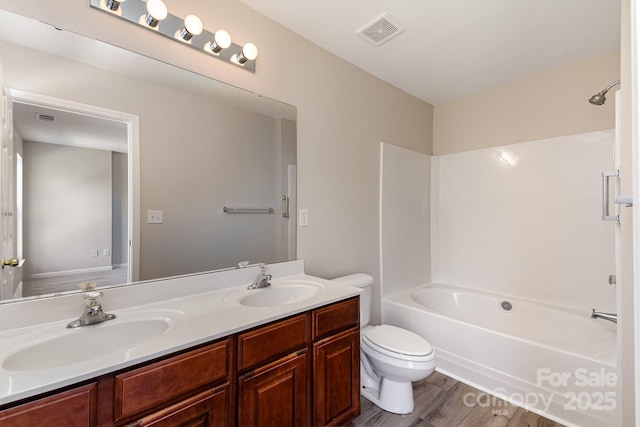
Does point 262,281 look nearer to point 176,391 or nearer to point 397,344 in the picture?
point 176,391

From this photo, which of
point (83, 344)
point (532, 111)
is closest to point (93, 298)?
point (83, 344)

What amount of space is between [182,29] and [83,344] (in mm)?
1466

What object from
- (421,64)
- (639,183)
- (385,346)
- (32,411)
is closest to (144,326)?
(32,411)

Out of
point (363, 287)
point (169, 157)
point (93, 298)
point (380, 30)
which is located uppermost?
point (380, 30)

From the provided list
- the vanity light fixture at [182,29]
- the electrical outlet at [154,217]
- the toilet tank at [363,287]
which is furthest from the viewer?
the toilet tank at [363,287]

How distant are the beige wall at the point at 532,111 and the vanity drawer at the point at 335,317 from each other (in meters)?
2.28

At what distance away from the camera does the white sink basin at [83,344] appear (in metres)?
0.89

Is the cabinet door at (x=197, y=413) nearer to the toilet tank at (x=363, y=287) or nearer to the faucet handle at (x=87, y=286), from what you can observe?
the faucet handle at (x=87, y=286)

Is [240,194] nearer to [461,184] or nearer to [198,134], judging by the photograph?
[198,134]

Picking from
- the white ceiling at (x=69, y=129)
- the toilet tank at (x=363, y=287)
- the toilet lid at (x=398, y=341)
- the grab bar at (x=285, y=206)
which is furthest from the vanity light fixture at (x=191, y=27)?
the toilet lid at (x=398, y=341)

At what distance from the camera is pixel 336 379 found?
1456 mm

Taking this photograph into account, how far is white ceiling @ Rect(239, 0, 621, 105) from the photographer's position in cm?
166

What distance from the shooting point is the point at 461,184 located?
297 centimetres

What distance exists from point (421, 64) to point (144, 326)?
101 inches
